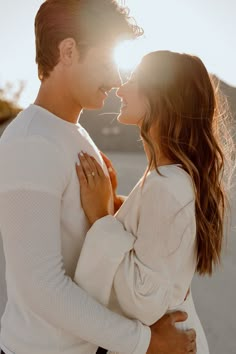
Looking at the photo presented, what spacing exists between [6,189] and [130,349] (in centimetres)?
51

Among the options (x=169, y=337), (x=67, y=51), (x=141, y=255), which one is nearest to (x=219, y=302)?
(x=169, y=337)

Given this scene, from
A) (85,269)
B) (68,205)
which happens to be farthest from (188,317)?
(68,205)

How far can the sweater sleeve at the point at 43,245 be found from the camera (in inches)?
56.5

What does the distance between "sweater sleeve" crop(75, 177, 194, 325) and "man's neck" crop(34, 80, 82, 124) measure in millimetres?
357

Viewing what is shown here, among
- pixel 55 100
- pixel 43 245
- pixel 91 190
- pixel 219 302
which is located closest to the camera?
pixel 43 245

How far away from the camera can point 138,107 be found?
5.70 ft

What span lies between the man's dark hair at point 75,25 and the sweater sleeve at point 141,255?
460 millimetres

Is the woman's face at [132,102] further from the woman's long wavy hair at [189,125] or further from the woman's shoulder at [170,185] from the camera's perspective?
the woman's shoulder at [170,185]

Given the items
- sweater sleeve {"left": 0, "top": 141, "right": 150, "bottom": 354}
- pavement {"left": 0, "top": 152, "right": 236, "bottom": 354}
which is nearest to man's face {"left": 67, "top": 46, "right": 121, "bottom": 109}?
sweater sleeve {"left": 0, "top": 141, "right": 150, "bottom": 354}

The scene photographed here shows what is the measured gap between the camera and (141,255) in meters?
1.52

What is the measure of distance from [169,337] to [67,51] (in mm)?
813

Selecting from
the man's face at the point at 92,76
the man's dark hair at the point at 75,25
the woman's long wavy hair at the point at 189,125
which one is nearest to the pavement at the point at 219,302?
the woman's long wavy hair at the point at 189,125

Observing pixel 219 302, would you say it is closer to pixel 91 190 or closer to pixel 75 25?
pixel 91 190

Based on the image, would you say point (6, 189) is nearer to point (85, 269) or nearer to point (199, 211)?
point (85, 269)
